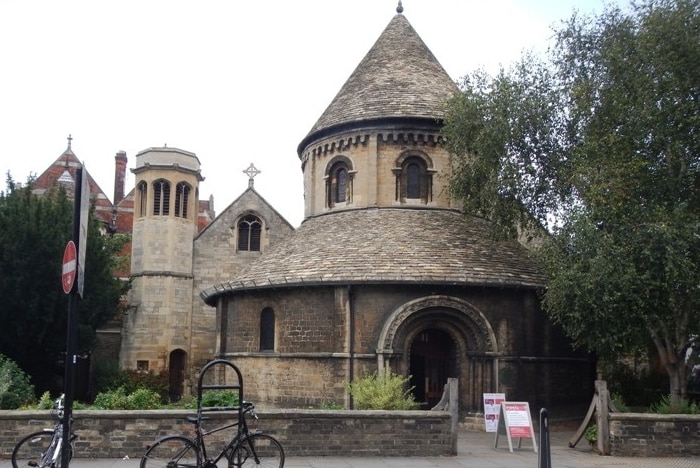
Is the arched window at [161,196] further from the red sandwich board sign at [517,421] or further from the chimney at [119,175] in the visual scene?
the red sandwich board sign at [517,421]

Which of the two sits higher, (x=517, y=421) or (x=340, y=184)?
(x=340, y=184)

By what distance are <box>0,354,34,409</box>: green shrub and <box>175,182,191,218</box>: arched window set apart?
12.4m

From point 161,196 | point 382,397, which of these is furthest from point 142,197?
point 382,397

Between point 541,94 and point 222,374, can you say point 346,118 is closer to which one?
point 541,94

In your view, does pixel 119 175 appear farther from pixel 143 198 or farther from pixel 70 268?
pixel 70 268

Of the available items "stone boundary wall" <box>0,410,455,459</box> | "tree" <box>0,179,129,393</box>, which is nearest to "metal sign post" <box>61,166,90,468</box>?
"stone boundary wall" <box>0,410,455,459</box>

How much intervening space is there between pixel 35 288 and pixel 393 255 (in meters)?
13.7

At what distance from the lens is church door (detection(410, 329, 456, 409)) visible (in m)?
21.5

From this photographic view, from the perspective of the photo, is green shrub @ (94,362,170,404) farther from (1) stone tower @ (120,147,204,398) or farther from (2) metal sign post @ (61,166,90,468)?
(2) metal sign post @ (61,166,90,468)

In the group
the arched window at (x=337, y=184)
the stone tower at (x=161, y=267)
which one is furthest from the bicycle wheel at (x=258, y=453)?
the stone tower at (x=161, y=267)

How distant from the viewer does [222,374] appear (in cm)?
2433

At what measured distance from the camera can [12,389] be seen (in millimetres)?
17719

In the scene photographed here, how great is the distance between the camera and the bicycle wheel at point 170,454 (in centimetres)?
1017

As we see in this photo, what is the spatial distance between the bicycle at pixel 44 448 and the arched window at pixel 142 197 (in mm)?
20138
